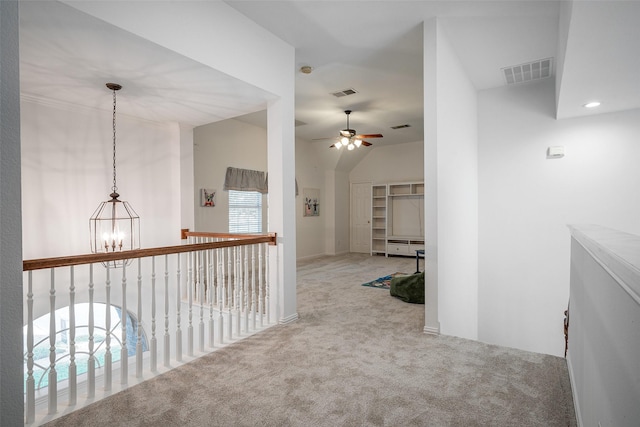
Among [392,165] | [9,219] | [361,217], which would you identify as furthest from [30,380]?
[392,165]

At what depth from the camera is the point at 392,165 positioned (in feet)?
29.8

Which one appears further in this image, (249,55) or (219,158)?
(219,158)

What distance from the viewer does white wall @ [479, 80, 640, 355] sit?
4.14 meters

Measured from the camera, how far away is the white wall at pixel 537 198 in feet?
13.6

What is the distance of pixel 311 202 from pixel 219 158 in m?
3.10

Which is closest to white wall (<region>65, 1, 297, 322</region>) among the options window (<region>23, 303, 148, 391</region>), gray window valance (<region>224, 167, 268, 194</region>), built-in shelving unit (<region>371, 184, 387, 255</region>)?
window (<region>23, 303, 148, 391</region>)

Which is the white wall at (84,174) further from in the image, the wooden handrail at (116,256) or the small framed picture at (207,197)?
the wooden handrail at (116,256)

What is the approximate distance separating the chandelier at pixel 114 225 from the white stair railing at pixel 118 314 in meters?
0.27

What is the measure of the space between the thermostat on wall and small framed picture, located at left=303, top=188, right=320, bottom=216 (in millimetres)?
5194

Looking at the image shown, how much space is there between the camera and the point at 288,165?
3.50 meters

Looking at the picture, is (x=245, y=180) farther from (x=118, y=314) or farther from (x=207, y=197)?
(x=118, y=314)

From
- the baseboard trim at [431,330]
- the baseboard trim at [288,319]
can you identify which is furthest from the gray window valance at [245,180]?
the baseboard trim at [431,330]

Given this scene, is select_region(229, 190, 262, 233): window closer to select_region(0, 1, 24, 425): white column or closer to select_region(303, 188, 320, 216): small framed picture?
select_region(303, 188, 320, 216): small framed picture

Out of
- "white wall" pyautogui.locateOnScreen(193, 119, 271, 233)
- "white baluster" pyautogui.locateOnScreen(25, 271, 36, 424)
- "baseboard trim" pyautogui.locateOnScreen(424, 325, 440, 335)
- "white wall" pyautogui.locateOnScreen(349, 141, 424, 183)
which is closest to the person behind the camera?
"white baluster" pyautogui.locateOnScreen(25, 271, 36, 424)
